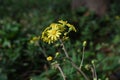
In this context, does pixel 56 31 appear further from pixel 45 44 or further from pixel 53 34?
pixel 45 44

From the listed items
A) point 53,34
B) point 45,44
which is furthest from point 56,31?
Answer: point 45,44

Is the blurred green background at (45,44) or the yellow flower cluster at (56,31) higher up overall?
the blurred green background at (45,44)

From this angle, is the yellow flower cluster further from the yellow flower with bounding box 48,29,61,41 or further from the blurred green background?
the blurred green background

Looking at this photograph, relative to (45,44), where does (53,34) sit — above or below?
below

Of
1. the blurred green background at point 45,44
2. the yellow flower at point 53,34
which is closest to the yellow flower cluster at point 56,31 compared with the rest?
the yellow flower at point 53,34

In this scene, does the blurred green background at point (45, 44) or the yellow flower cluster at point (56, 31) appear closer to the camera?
the yellow flower cluster at point (56, 31)

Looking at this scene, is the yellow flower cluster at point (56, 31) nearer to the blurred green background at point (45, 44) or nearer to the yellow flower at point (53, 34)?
the yellow flower at point (53, 34)
